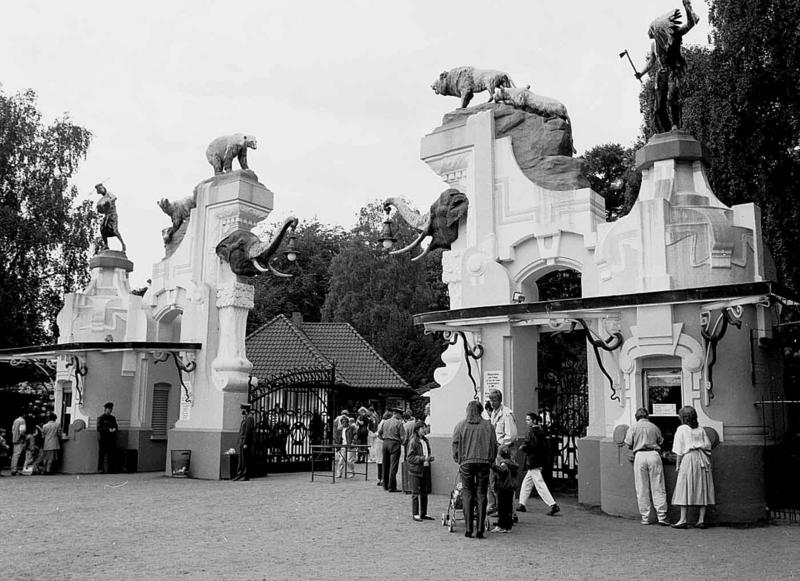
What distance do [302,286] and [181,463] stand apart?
113 feet

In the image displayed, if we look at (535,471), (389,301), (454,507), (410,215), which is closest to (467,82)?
(410,215)

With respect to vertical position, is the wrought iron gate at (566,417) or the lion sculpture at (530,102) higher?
the lion sculpture at (530,102)

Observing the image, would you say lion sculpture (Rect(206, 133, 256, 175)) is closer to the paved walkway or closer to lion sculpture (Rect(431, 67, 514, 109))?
lion sculpture (Rect(431, 67, 514, 109))

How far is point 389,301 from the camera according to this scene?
4350 cm

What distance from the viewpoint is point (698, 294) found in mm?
10766

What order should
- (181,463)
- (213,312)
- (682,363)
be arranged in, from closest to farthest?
(682,363)
(181,463)
(213,312)

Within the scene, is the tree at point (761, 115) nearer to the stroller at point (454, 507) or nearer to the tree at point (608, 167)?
the tree at point (608, 167)

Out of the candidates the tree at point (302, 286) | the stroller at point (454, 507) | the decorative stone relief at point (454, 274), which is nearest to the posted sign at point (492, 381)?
the decorative stone relief at point (454, 274)

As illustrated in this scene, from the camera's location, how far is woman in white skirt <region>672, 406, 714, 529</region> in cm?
1082

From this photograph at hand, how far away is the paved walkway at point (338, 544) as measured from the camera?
26.2ft

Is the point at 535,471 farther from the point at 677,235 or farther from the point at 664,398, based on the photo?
the point at 677,235

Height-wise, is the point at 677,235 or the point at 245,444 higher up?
the point at 677,235

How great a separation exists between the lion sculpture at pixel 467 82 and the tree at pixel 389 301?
2649cm

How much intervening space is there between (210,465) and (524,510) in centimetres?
850
